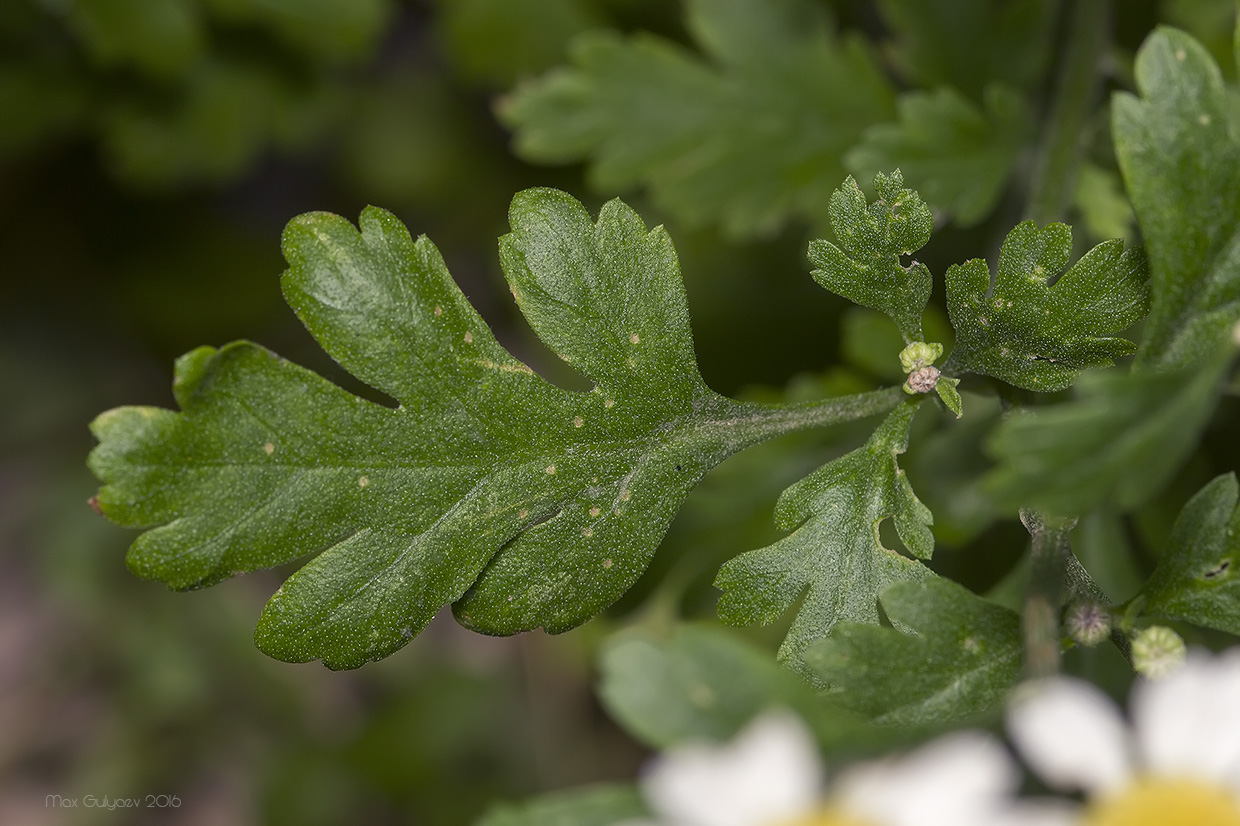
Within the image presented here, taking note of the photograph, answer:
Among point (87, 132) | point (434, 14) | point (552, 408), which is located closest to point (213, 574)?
point (552, 408)

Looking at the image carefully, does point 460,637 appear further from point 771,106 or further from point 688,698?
point 688,698

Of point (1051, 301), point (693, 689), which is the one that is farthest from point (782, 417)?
point (693, 689)

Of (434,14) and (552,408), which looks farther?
(434,14)

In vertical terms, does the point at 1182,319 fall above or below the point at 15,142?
below

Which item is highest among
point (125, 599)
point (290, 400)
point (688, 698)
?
point (290, 400)

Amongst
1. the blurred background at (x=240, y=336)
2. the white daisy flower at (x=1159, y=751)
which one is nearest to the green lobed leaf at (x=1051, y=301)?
the white daisy flower at (x=1159, y=751)

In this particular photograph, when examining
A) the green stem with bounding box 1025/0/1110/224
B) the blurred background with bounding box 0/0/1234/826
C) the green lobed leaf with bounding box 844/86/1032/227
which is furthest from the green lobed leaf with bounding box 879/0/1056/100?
the blurred background with bounding box 0/0/1234/826
